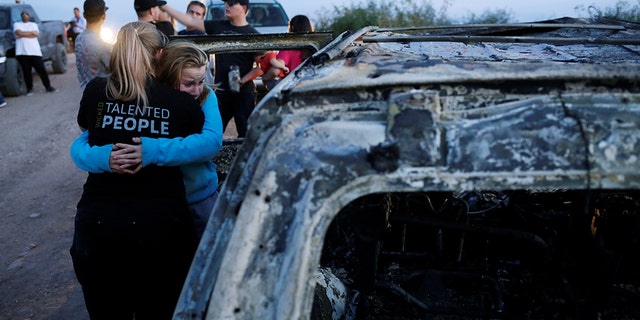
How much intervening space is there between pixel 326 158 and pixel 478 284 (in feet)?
4.54

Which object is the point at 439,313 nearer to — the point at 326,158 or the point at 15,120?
the point at 326,158

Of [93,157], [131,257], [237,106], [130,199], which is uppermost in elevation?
[93,157]

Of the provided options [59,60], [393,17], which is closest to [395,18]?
[393,17]

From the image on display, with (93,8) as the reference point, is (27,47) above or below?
below

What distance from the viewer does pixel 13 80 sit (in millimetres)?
10500

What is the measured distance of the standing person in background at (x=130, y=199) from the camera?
6.53 feet

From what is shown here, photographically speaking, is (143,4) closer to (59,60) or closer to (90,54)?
(90,54)

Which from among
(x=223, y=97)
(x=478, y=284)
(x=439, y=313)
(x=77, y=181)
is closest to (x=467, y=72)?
(x=439, y=313)

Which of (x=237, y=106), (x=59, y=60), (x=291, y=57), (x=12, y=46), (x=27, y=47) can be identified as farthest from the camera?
(x=59, y=60)

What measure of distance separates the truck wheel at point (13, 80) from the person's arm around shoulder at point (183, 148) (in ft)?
32.8

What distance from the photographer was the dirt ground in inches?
141

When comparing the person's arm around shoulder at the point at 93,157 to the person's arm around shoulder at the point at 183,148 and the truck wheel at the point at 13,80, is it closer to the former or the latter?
the person's arm around shoulder at the point at 183,148

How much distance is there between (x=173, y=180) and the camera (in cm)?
209

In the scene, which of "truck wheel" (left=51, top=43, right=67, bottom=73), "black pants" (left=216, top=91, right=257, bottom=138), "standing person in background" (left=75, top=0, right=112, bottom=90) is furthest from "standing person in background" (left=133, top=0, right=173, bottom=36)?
"truck wheel" (left=51, top=43, right=67, bottom=73)
